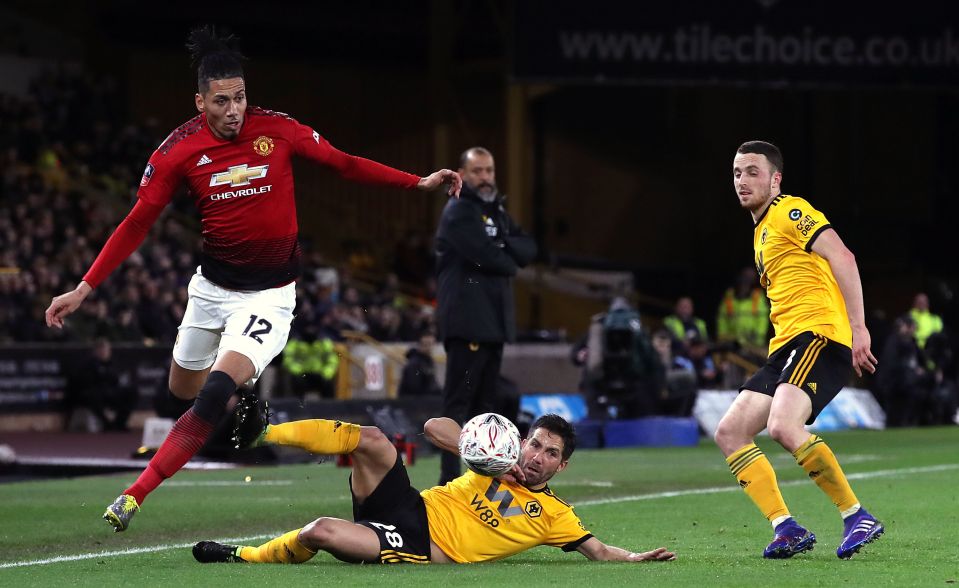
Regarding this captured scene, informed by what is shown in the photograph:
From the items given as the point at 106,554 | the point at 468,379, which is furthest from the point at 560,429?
the point at 468,379

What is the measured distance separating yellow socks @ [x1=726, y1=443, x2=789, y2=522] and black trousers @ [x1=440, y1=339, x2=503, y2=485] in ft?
10.4

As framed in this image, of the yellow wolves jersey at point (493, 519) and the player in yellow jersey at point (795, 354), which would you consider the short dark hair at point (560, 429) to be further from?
the player in yellow jersey at point (795, 354)

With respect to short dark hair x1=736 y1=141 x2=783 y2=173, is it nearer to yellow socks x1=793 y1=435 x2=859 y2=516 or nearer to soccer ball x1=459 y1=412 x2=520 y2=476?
yellow socks x1=793 y1=435 x2=859 y2=516

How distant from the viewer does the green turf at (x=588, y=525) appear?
7402 mm

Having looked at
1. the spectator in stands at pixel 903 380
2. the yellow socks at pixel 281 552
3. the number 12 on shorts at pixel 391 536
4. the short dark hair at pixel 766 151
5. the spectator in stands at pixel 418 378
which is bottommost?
the spectator in stands at pixel 903 380

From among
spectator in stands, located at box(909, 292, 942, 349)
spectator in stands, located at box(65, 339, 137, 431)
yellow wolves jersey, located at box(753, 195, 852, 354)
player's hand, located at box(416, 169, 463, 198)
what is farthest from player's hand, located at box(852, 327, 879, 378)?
spectator in stands, located at box(909, 292, 942, 349)

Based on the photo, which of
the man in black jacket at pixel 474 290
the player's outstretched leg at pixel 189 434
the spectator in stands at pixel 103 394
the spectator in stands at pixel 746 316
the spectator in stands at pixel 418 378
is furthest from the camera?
the spectator in stands at pixel 746 316

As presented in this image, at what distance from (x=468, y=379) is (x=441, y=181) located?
9.10 ft

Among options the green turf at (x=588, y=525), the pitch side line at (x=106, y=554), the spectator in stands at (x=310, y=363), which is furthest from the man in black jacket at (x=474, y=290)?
the spectator in stands at (x=310, y=363)

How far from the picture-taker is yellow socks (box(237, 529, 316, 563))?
7785 mm

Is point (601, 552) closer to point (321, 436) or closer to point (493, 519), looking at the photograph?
point (493, 519)

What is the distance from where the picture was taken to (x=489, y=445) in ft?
24.8

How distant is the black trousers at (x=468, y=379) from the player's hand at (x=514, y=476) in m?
3.29

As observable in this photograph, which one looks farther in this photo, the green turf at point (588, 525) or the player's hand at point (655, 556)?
the player's hand at point (655, 556)
